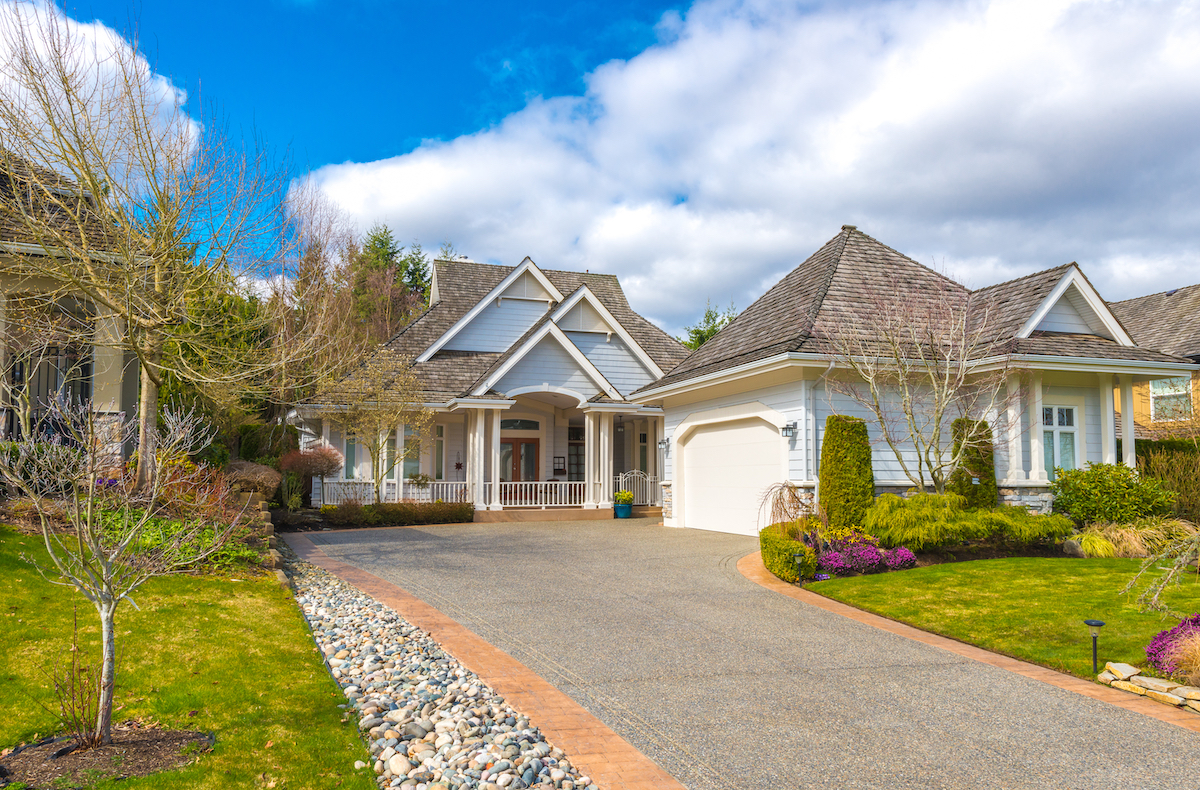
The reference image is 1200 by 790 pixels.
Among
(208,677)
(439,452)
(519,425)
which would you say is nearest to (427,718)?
(208,677)

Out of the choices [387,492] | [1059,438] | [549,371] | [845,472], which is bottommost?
[387,492]

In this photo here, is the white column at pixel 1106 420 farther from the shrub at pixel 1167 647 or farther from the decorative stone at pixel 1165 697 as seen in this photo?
the decorative stone at pixel 1165 697

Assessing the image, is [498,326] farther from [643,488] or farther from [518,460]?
[643,488]

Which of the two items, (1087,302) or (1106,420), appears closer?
(1106,420)

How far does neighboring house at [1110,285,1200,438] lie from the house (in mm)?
14062

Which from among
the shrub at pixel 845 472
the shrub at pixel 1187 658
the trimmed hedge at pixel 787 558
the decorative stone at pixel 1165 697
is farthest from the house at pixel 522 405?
the decorative stone at pixel 1165 697

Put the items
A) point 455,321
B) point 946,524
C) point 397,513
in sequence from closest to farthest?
1. point 946,524
2. point 397,513
3. point 455,321

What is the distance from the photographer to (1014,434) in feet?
46.0

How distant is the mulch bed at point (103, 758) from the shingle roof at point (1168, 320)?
24088 mm

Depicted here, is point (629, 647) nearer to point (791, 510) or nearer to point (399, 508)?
point (791, 510)

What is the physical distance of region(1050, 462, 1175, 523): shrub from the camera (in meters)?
13.0

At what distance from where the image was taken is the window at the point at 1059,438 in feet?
46.9

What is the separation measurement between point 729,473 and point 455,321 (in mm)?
11637

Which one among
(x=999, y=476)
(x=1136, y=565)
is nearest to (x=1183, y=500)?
(x=999, y=476)
